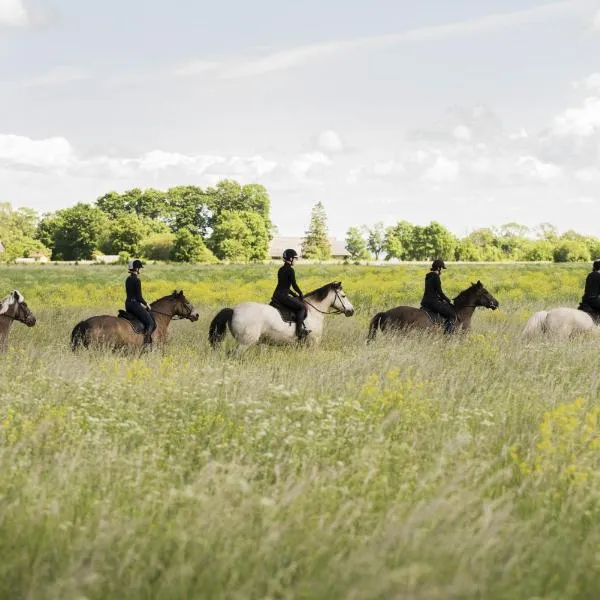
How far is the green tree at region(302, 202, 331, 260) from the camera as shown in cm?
15712

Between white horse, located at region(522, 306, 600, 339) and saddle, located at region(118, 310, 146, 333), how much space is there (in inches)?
322

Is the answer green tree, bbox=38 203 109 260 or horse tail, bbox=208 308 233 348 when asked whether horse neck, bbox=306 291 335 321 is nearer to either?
horse tail, bbox=208 308 233 348

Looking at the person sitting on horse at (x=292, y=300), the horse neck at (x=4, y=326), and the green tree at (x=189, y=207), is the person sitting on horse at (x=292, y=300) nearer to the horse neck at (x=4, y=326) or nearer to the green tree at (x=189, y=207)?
the horse neck at (x=4, y=326)

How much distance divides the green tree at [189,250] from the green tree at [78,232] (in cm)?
2632

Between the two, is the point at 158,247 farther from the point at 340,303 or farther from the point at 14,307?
the point at 14,307

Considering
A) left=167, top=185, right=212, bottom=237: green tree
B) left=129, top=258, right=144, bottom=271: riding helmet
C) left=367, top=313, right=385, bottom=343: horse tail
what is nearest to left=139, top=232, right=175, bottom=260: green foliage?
left=167, top=185, right=212, bottom=237: green tree

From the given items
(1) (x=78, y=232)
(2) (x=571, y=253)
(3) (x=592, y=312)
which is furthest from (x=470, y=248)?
(3) (x=592, y=312)

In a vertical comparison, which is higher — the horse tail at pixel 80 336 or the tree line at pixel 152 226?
the tree line at pixel 152 226

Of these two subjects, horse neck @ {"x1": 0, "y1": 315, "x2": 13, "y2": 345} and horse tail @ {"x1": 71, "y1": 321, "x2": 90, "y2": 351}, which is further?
horse tail @ {"x1": 71, "y1": 321, "x2": 90, "y2": 351}

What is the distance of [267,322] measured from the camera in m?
16.0

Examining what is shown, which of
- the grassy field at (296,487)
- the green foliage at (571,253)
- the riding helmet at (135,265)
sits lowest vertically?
the grassy field at (296,487)

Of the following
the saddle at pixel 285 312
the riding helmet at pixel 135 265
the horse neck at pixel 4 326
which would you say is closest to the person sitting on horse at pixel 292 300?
the saddle at pixel 285 312

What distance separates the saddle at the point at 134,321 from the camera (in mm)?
15212

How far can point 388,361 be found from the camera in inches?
481
